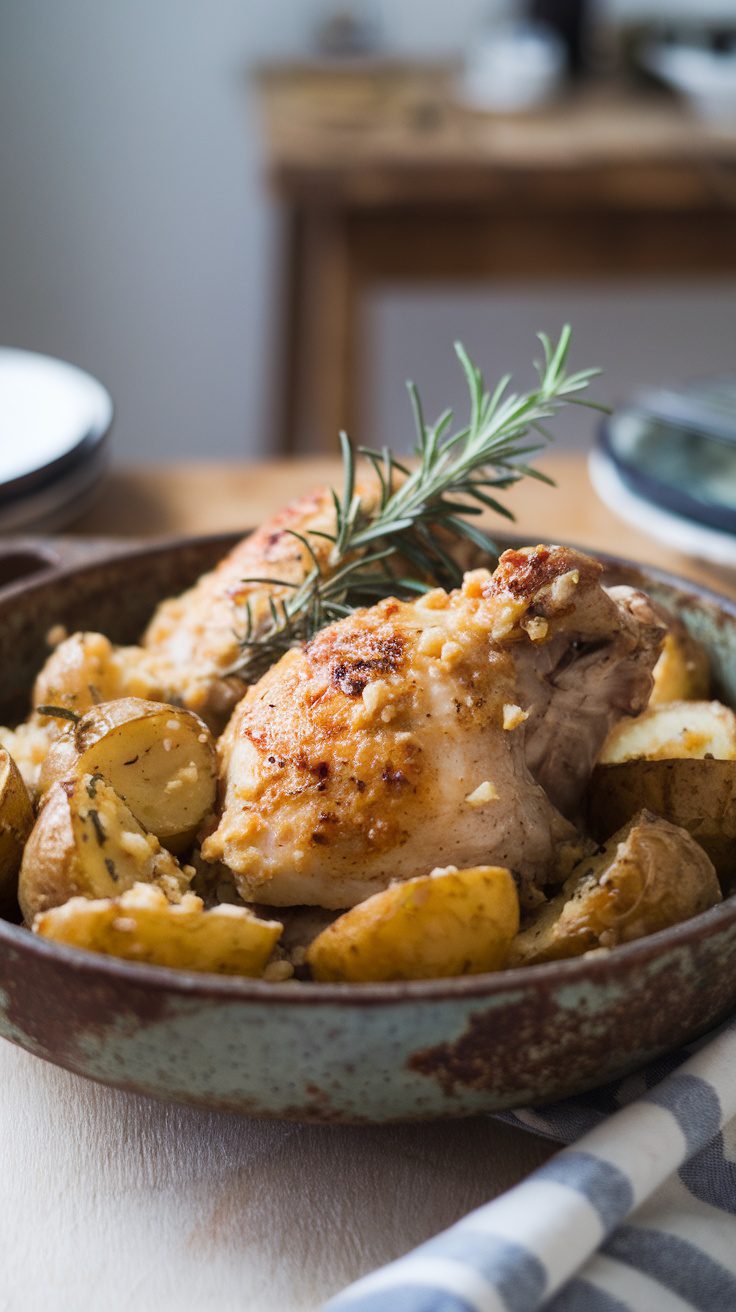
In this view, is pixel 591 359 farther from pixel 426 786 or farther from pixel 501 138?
pixel 426 786

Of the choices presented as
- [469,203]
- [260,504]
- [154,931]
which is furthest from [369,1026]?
[469,203]

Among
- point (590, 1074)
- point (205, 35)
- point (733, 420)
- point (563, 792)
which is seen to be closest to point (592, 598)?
point (563, 792)

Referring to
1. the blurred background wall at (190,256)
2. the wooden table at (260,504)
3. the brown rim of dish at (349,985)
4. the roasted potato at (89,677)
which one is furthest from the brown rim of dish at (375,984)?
the blurred background wall at (190,256)

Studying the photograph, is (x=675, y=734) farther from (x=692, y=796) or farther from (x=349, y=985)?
(x=349, y=985)

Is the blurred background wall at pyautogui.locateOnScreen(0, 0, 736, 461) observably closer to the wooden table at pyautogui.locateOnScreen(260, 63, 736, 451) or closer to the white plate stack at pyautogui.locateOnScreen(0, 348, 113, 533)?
the wooden table at pyautogui.locateOnScreen(260, 63, 736, 451)

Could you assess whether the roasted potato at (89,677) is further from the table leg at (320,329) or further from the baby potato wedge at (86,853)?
the table leg at (320,329)

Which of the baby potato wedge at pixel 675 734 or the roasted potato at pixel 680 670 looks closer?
the baby potato wedge at pixel 675 734
